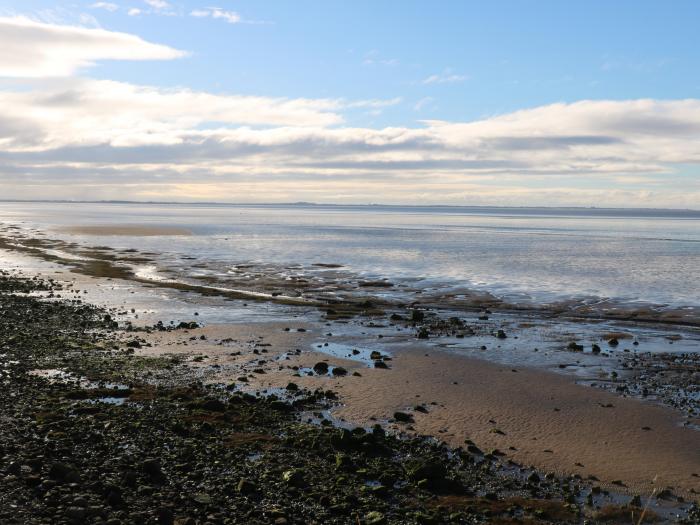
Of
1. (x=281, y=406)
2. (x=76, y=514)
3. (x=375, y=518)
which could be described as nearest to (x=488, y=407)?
(x=281, y=406)

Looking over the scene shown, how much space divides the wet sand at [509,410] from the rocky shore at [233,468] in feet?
2.63

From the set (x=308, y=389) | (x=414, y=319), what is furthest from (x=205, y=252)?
(x=308, y=389)

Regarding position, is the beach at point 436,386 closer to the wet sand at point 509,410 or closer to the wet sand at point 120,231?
the wet sand at point 509,410

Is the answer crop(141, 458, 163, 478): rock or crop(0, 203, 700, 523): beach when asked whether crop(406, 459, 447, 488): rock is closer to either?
crop(0, 203, 700, 523): beach

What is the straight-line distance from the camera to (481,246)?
3177 inches

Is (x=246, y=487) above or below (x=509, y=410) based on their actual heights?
above

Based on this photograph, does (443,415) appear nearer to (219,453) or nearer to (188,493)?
(219,453)

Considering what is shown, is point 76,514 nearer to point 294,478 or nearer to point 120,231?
point 294,478

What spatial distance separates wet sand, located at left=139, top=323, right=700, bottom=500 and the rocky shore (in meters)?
0.80

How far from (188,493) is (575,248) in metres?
→ 75.2

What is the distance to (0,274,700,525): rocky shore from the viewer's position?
31.2 ft

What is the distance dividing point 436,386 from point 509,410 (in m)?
2.58

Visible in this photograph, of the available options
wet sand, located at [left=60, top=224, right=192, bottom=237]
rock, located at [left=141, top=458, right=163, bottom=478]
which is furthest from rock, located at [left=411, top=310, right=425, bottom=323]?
wet sand, located at [left=60, top=224, right=192, bottom=237]

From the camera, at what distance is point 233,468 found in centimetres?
1109
